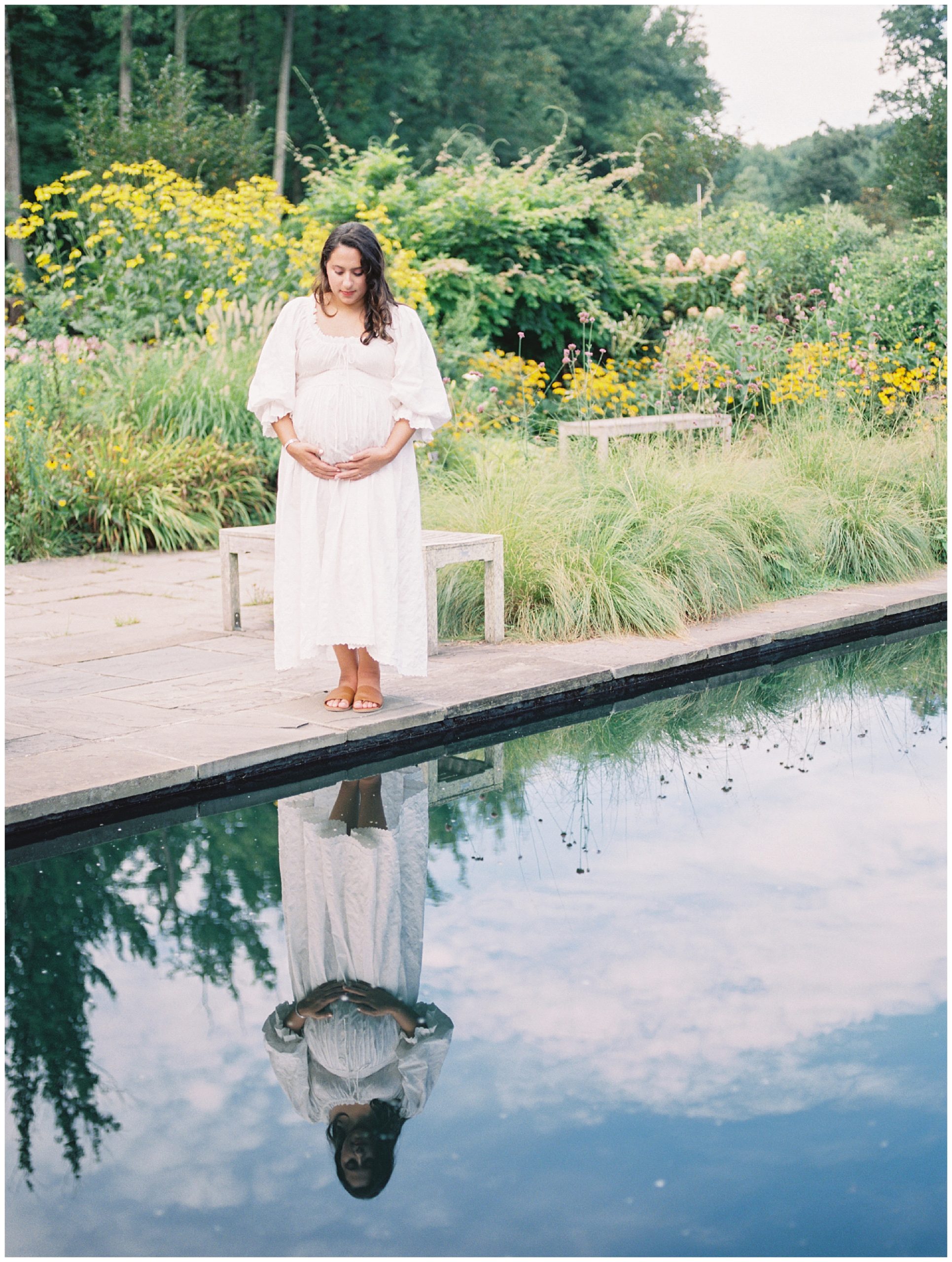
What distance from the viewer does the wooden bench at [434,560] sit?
6.05 m

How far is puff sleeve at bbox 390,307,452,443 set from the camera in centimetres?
489

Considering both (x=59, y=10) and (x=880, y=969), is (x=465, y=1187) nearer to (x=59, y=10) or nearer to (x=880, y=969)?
(x=880, y=969)

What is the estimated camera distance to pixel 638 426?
9062mm

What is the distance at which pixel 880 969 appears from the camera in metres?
3.29

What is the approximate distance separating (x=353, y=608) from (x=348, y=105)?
31.9 meters

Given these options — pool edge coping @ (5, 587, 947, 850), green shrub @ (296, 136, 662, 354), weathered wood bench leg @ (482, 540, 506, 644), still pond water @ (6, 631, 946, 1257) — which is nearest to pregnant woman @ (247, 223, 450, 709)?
pool edge coping @ (5, 587, 947, 850)

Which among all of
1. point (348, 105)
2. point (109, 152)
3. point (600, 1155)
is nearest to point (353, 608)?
point (600, 1155)

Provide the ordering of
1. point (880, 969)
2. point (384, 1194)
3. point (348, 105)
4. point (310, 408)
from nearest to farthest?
point (384, 1194), point (880, 969), point (310, 408), point (348, 105)

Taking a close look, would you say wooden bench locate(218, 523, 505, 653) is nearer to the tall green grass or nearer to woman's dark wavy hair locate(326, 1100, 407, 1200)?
the tall green grass

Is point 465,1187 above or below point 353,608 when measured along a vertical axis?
below

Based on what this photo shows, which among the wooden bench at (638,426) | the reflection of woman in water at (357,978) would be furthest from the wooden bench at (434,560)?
the wooden bench at (638,426)

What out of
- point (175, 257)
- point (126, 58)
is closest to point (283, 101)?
point (126, 58)

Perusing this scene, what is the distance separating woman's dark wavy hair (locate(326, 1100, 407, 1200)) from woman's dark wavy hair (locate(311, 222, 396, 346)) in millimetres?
2926

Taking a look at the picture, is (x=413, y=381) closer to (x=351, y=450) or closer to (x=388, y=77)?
(x=351, y=450)
